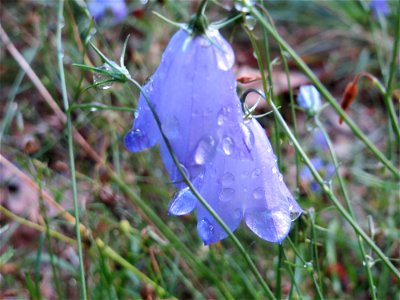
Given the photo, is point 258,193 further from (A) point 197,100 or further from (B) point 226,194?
(A) point 197,100

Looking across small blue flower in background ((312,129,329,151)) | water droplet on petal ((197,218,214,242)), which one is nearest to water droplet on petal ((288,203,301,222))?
water droplet on petal ((197,218,214,242))

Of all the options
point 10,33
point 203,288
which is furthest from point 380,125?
point 10,33

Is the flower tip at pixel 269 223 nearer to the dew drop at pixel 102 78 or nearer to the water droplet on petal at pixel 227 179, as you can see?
the water droplet on petal at pixel 227 179

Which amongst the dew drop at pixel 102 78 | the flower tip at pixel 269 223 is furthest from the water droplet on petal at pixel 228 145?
the dew drop at pixel 102 78

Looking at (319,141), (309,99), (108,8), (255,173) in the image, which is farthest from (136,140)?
(108,8)

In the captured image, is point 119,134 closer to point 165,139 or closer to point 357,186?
point 357,186

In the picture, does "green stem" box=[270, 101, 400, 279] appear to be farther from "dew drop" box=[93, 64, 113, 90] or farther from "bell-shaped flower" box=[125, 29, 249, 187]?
"dew drop" box=[93, 64, 113, 90]
